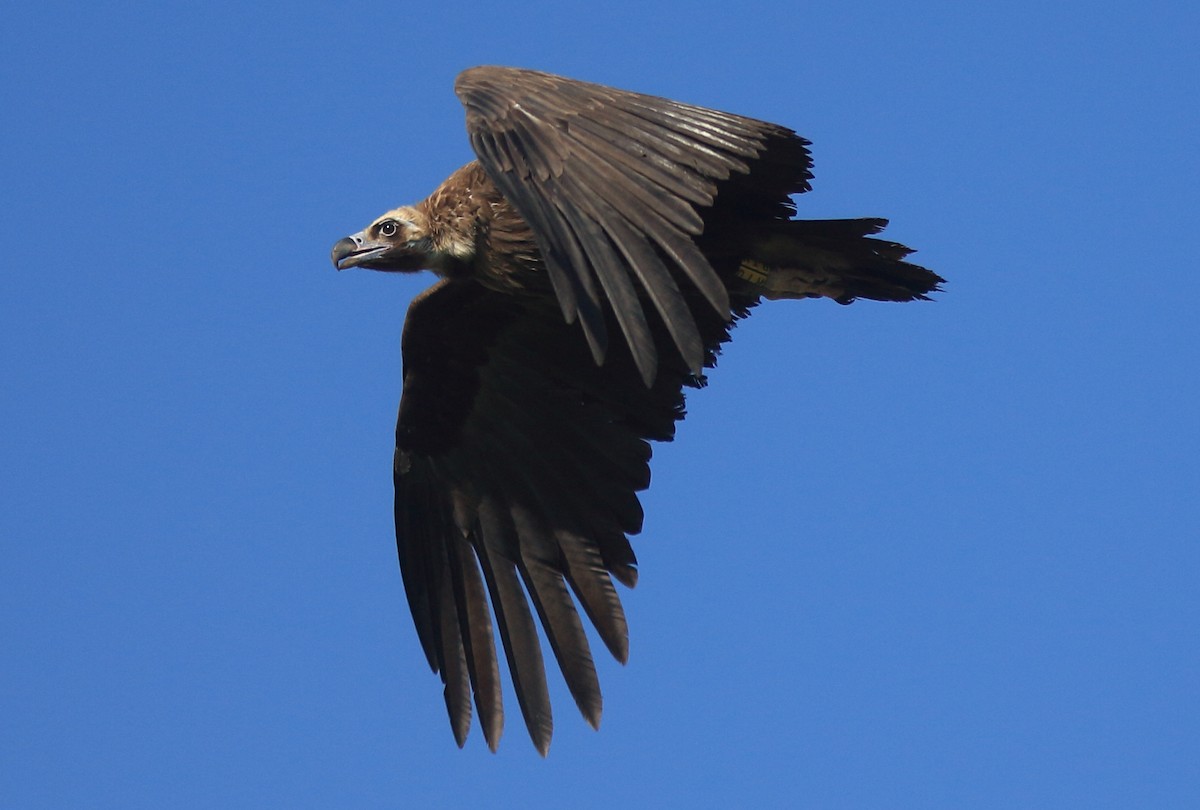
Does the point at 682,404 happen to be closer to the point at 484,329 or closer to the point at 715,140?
the point at 484,329

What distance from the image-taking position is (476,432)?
980cm

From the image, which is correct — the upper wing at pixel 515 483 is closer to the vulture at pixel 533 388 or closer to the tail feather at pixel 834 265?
the vulture at pixel 533 388

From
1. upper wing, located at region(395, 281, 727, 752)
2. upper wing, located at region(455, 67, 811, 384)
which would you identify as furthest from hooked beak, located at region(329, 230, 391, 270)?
upper wing, located at region(455, 67, 811, 384)

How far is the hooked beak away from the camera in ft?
30.3

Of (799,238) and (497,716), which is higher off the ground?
(799,238)

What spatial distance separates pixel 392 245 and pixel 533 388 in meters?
1.12

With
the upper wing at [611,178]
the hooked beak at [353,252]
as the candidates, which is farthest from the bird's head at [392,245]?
the upper wing at [611,178]

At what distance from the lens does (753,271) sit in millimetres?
8859

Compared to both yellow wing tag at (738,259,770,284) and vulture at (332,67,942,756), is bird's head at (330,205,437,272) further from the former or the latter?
yellow wing tag at (738,259,770,284)

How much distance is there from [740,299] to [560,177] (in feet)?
7.94

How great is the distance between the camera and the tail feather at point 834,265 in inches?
338

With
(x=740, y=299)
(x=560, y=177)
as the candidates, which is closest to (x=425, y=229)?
(x=740, y=299)

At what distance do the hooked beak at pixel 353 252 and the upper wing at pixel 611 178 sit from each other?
176 cm

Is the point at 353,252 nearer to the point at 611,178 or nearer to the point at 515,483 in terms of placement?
the point at 515,483
